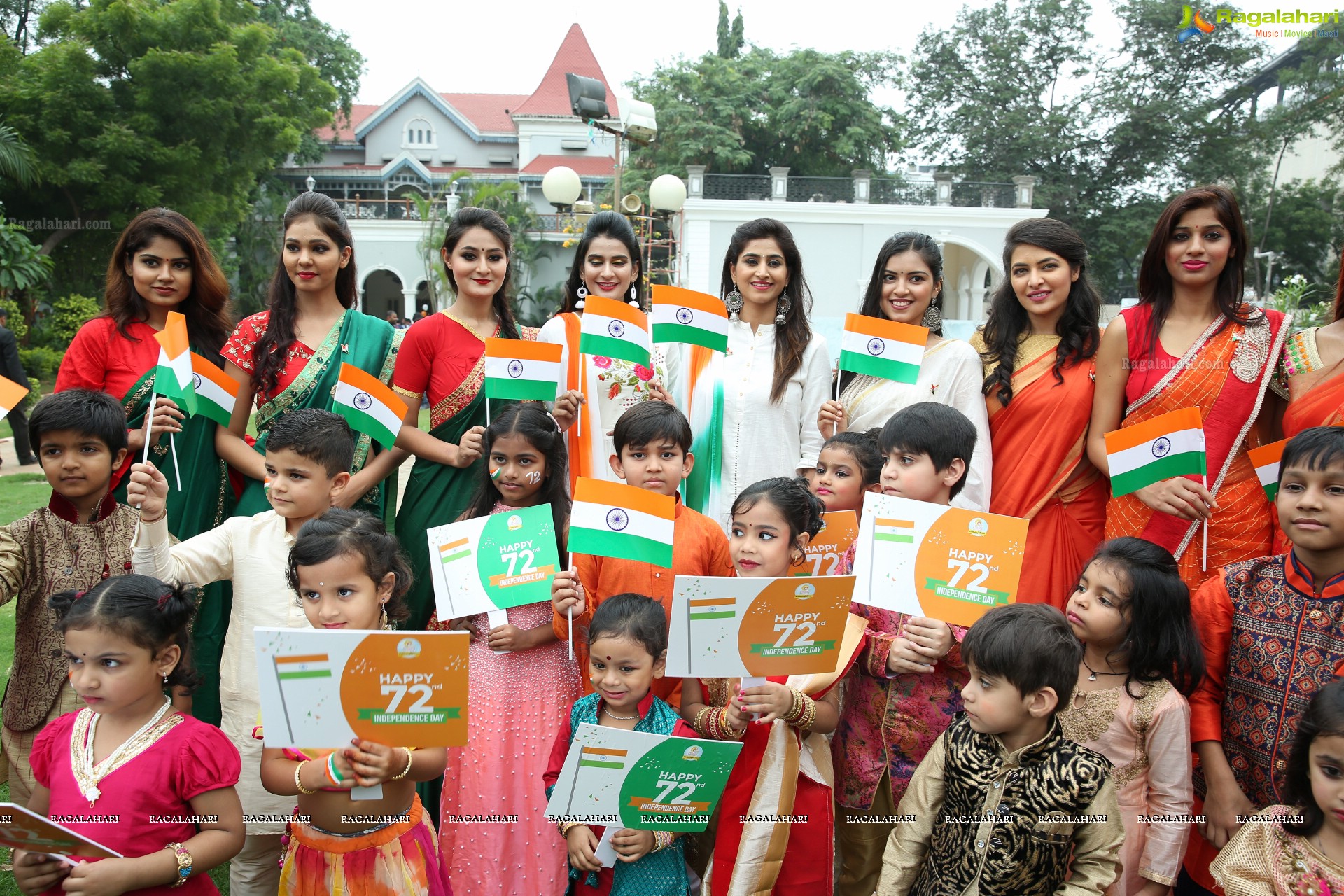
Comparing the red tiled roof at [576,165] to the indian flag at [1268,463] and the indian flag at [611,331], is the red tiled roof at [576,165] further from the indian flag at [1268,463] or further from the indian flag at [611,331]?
the indian flag at [1268,463]

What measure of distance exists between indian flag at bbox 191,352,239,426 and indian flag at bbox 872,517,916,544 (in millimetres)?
2451

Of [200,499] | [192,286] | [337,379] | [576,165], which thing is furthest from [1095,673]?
[576,165]

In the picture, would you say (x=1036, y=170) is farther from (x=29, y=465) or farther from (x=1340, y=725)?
(x=1340, y=725)

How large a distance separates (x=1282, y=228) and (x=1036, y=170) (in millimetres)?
8227

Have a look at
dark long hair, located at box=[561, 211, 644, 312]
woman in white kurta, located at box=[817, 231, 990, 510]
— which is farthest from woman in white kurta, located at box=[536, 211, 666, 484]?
woman in white kurta, located at box=[817, 231, 990, 510]

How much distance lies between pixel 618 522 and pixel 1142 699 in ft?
4.87

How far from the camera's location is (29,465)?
11461 mm

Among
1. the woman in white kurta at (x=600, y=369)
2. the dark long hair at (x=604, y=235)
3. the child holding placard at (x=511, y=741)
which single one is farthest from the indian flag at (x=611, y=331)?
the child holding placard at (x=511, y=741)

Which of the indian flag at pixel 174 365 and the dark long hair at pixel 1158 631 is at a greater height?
the indian flag at pixel 174 365

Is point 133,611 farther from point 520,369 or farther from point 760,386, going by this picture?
point 760,386

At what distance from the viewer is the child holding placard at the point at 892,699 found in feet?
8.98

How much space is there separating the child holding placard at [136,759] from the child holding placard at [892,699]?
1.70 meters

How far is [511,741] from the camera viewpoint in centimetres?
289

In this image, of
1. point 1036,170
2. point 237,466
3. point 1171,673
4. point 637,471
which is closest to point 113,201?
point 237,466
